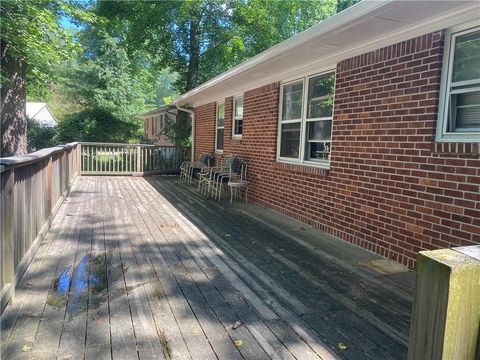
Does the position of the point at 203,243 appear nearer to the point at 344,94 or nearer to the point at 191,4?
the point at 344,94

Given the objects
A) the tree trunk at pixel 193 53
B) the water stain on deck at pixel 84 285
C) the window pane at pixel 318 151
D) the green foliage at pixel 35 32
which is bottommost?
the water stain on deck at pixel 84 285

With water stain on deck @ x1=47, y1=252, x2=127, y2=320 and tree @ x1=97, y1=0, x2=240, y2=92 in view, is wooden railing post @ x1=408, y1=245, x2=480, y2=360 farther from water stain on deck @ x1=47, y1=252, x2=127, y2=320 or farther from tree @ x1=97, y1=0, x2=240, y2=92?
tree @ x1=97, y1=0, x2=240, y2=92

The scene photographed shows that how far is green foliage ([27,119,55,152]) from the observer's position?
15.9m

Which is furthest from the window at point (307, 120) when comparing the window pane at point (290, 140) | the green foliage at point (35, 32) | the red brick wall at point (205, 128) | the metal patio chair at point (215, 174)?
the green foliage at point (35, 32)

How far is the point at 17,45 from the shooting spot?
7.14 metres

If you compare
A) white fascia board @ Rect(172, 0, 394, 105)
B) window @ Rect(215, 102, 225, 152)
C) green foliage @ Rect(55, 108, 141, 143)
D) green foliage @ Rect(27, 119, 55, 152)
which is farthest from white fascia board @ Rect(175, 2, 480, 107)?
green foliage @ Rect(27, 119, 55, 152)

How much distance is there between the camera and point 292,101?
231 inches

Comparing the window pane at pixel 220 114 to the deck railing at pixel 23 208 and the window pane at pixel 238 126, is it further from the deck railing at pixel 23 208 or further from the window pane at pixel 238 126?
the deck railing at pixel 23 208

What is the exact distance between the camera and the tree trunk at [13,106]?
8258mm

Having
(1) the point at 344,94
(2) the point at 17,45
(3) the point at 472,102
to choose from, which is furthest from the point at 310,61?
(2) the point at 17,45

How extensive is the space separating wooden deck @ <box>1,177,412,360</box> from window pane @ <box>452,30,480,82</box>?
1.85 meters

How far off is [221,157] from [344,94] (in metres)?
4.89

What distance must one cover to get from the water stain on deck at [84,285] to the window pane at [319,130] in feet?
10.6

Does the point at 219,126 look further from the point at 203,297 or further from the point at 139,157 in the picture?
the point at 203,297
